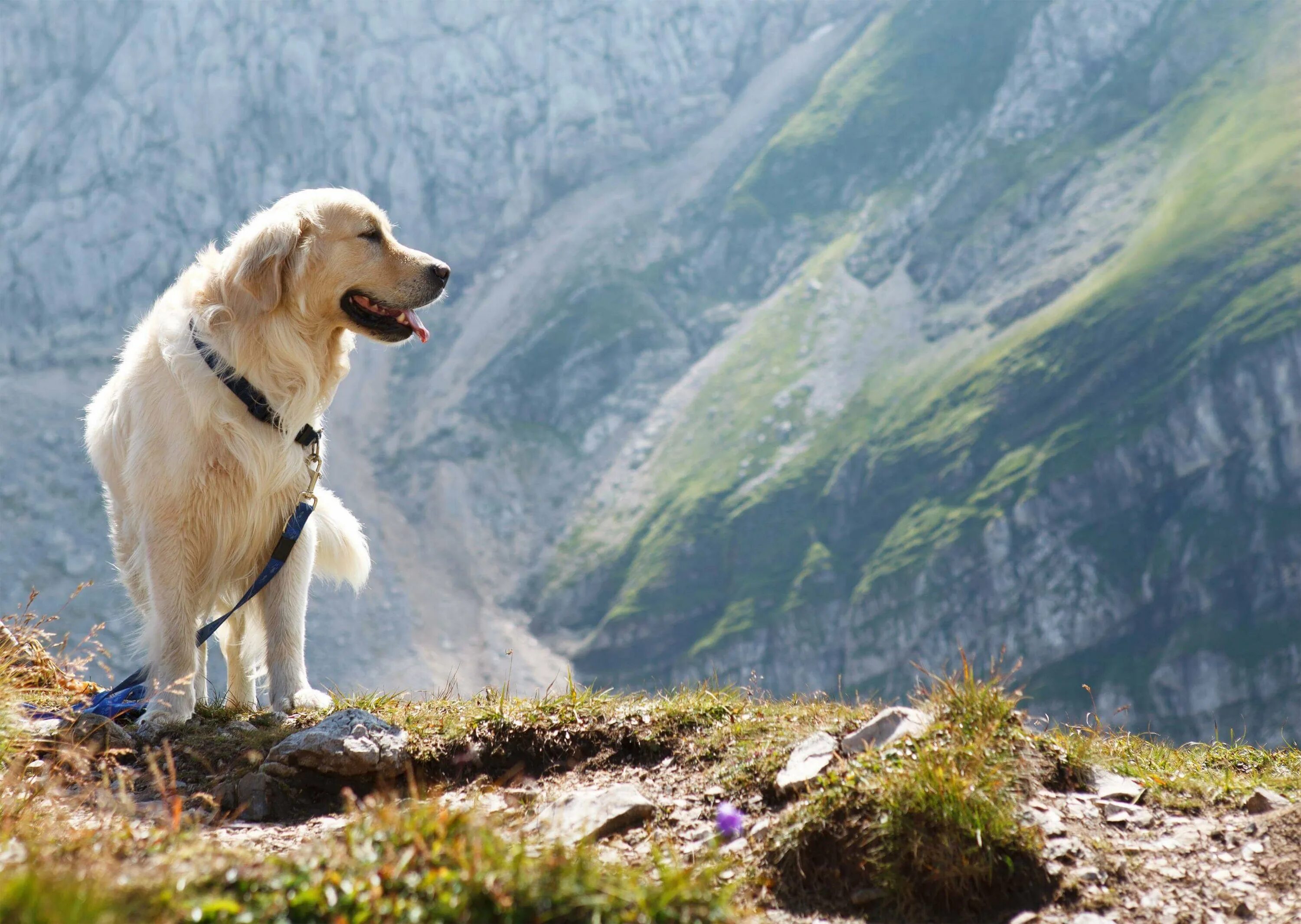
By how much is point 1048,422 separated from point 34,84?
595 feet

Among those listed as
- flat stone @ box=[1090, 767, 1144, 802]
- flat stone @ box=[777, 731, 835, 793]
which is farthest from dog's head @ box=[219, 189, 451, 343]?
flat stone @ box=[1090, 767, 1144, 802]

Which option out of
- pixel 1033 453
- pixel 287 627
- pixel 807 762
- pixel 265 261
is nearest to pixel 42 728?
pixel 287 627

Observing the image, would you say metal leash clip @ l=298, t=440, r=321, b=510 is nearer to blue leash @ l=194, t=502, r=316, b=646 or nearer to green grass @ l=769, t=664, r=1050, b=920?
blue leash @ l=194, t=502, r=316, b=646

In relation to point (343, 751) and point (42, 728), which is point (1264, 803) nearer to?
point (343, 751)

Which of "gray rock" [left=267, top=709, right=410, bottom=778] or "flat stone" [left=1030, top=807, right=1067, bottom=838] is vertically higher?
"flat stone" [left=1030, top=807, right=1067, bottom=838]

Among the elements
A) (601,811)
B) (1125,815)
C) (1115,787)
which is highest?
(1115,787)

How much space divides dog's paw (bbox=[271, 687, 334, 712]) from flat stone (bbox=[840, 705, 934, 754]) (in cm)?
389

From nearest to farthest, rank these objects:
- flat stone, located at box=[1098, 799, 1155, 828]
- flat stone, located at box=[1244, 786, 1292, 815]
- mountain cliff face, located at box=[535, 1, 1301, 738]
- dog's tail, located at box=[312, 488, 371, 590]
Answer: flat stone, located at box=[1098, 799, 1155, 828]
flat stone, located at box=[1244, 786, 1292, 815]
dog's tail, located at box=[312, 488, 371, 590]
mountain cliff face, located at box=[535, 1, 1301, 738]

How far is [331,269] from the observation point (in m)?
7.61

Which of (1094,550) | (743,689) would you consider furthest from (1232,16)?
(743,689)

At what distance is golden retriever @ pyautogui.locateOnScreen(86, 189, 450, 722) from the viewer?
7.43 metres

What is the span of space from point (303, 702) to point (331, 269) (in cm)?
317

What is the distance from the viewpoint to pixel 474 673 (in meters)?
146

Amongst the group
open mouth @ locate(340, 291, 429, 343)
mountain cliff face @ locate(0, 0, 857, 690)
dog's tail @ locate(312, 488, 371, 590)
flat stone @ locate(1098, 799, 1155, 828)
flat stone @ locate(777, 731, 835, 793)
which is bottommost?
flat stone @ locate(777, 731, 835, 793)
